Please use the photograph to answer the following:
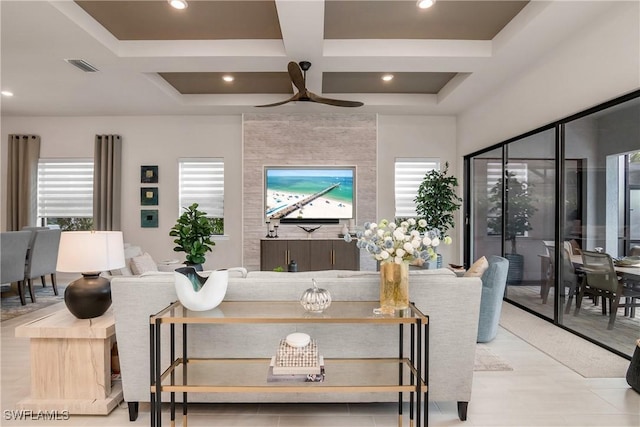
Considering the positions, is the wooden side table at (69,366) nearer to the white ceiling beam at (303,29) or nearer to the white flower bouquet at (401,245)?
the white flower bouquet at (401,245)

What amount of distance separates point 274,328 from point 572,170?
3.45 m

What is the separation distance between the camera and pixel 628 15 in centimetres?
295

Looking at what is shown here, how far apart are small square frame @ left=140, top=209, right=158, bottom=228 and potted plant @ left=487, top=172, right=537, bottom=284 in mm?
5704

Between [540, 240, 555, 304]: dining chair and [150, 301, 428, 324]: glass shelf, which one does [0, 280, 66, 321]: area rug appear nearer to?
[150, 301, 428, 324]: glass shelf

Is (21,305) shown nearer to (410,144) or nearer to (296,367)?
(296,367)

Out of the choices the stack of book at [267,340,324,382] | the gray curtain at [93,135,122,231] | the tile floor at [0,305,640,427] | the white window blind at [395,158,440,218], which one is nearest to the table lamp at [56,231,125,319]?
the tile floor at [0,305,640,427]

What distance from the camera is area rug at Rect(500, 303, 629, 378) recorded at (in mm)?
2910

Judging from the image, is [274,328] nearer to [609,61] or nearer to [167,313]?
[167,313]

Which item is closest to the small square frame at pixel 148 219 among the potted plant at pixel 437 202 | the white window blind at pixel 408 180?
the white window blind at pixel 408 180

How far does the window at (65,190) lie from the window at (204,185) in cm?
174

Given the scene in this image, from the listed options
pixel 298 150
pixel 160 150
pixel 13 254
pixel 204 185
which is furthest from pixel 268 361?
pixel 160 150

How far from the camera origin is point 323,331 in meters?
2.22

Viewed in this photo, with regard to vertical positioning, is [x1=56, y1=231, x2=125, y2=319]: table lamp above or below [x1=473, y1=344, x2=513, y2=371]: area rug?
above

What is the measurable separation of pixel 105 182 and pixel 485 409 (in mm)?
6670
